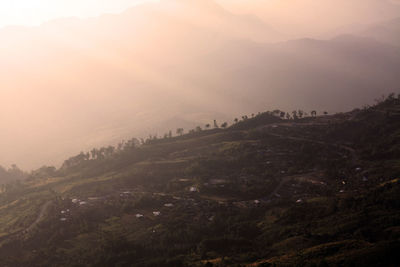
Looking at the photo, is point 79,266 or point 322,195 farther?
point 322,195

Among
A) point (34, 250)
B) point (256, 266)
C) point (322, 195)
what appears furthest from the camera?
point (322, 195)

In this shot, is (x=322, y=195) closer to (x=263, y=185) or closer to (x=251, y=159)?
(x=263, y=185)

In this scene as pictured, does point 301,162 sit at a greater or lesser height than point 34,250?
greater

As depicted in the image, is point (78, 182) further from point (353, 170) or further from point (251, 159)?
point (353, 170)

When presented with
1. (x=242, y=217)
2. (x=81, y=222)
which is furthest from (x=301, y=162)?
(x=81, y=222)

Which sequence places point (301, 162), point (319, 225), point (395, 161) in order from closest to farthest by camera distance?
1. point (319, 225)
2. point (395, 161)
3. point (301, 162)

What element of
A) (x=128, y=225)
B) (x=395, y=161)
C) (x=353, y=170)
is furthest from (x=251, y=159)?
(x=128, y=225)
